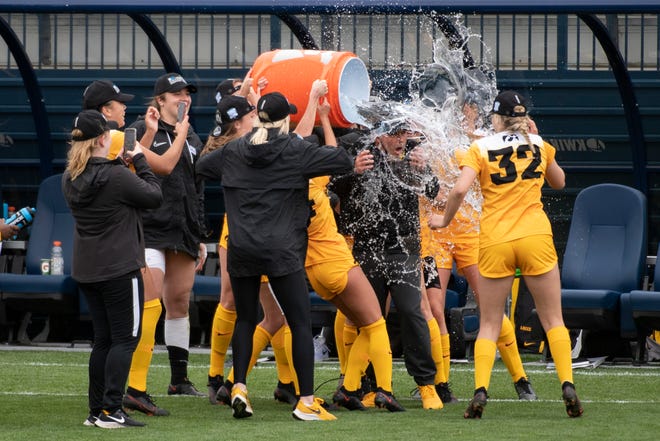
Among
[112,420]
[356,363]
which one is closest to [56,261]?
[356,363]

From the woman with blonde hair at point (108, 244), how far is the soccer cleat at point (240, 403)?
53 cm

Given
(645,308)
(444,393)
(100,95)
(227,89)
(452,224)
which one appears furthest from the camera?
(645,308)

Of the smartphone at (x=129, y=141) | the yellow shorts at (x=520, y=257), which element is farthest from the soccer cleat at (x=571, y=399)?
the smartphone at (x=129, y=141)

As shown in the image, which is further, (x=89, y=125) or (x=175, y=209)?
(x=175, y=209)

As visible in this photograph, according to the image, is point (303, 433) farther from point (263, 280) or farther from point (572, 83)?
point (572, 83)

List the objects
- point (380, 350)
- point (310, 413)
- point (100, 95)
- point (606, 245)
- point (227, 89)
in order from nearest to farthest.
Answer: point (310, 413), point (380, 350), point (100, 95), point (227, 89), point (606, 245)

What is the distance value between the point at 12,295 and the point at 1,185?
4.30 feet

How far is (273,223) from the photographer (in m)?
7.58

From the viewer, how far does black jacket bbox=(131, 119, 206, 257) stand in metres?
8.45

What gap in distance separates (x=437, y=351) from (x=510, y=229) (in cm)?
119

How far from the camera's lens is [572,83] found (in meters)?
12.3

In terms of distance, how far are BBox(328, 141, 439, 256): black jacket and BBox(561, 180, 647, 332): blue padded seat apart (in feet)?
10.7

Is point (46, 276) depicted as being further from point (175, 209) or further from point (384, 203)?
point (384, 203)

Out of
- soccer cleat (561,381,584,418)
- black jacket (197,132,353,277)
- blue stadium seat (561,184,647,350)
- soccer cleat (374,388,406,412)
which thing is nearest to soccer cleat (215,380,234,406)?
soccer cleat (374,388,406,412)
